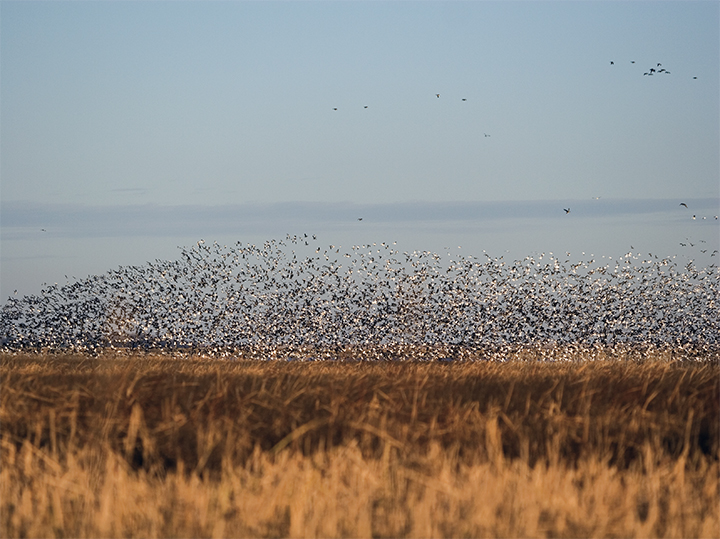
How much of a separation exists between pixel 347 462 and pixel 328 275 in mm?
20734

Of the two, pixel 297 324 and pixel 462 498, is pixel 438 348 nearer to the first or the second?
pixel 297 324

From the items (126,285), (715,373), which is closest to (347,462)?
(715,373)

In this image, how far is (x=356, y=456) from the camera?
648 cm

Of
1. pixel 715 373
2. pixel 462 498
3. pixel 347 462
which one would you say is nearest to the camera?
Result: pixel 462 498

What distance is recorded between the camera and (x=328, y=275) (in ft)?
89.5

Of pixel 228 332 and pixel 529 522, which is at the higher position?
pixel 529 522

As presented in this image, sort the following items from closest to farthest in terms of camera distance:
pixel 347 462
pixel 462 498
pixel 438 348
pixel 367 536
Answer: pixel 367 536 < pixel 462 498 < pixel 347 462 < pixel 438 348

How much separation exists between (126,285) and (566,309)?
47.1 feet

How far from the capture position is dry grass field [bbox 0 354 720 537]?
545 cm

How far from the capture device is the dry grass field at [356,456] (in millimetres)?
5449

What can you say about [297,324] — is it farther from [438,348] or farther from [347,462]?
[347,462]

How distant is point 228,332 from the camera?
1064 inches

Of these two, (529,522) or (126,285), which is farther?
(126,285)

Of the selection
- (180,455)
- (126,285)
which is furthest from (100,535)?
(126,285)
